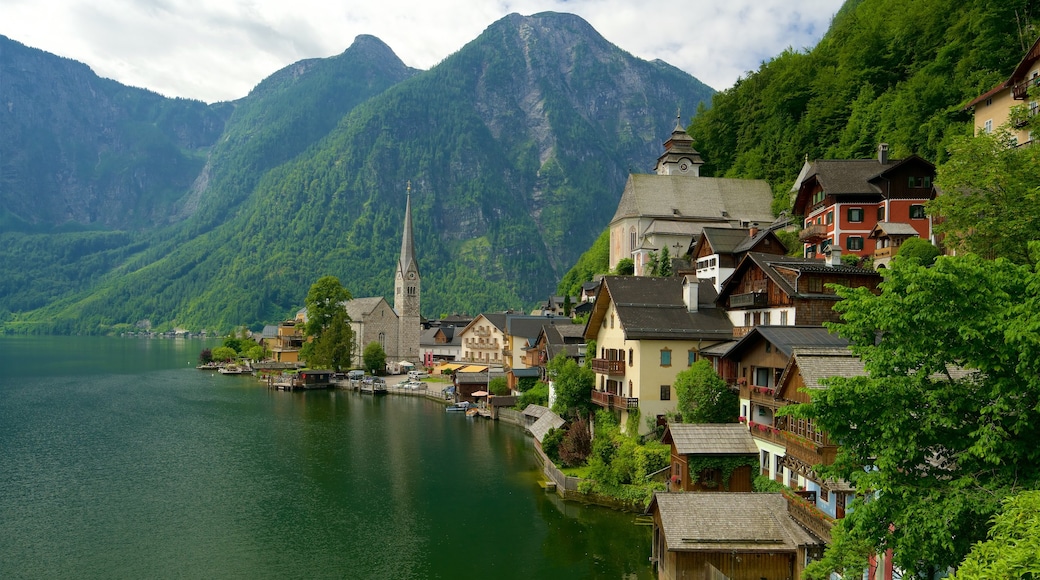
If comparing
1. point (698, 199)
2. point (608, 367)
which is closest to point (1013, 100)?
point (608, 367)

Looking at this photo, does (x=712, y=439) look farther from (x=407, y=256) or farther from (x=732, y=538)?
(x=407, y=256)

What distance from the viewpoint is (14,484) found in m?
40.7

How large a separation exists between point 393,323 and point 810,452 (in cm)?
10215

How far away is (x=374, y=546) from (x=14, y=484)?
25.8 metres

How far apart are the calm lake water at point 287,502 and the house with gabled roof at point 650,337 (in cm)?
678

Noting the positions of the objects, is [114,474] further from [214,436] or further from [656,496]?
[656,496]

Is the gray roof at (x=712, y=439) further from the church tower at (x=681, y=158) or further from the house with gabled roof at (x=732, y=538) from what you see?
the church tower at (x=681, y=158)

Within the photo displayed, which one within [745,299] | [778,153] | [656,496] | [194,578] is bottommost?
[194,578]

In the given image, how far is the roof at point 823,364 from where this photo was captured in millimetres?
22750

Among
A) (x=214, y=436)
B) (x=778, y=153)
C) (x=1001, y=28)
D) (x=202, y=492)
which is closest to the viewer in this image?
(x=202, y=492)

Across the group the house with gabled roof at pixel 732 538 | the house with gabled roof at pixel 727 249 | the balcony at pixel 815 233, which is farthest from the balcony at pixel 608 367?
the balcony at pixel 815 233

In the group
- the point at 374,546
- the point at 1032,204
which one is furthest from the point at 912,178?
the point at 374,546

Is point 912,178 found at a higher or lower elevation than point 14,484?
higher

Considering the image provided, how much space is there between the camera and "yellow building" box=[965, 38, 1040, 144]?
37719 mm
